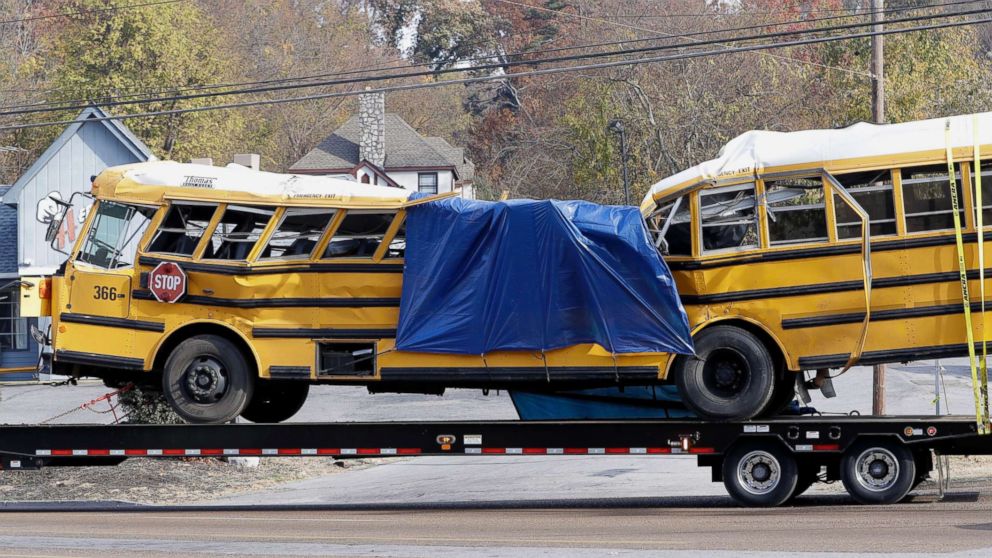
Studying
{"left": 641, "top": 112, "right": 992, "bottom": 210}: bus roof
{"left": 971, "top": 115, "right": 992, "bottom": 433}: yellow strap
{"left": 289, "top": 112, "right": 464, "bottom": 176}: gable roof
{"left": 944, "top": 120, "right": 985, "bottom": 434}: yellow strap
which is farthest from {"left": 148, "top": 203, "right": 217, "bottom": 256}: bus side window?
{"left": 289, "top": 112, "right": 464, "bottom": 176}: gable roof

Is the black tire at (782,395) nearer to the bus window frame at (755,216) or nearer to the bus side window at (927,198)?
the bus window frame at (755,216)

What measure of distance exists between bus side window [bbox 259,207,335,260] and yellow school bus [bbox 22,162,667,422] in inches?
0.6

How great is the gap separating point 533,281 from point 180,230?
4.06m

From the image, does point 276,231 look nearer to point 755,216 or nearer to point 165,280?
point 165,280

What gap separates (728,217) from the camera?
13.3 metres

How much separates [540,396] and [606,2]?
144 feet

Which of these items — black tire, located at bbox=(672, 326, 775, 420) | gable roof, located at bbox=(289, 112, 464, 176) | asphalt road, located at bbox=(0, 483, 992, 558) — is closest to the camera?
asphalt road, located at bbox=(0, 483, 992, 558)

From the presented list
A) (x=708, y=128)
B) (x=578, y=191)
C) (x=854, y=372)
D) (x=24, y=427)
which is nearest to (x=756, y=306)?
(x=24, y=427)

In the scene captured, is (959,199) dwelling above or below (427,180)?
below

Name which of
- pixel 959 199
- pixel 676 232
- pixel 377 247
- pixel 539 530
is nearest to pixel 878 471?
pixel 959 199

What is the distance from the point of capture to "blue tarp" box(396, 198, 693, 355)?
43.1ft

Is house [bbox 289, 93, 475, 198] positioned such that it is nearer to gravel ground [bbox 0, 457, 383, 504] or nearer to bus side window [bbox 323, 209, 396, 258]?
gravel ground [bbox 0, 457, 383, 504]

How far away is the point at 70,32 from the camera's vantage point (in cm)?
5066

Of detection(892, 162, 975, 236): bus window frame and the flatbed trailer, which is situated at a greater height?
detection(892, 162, 975, 236): bus window frame
